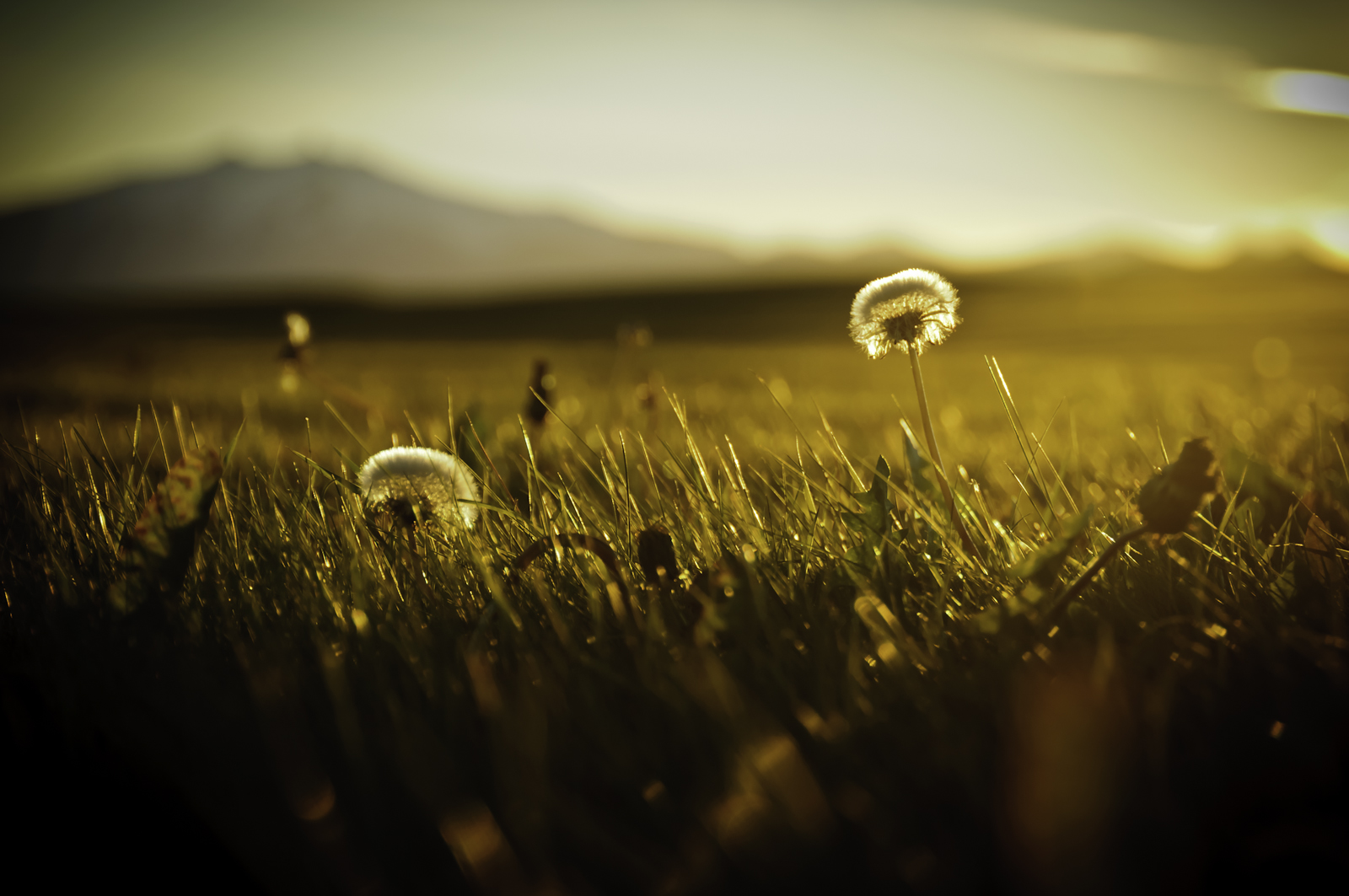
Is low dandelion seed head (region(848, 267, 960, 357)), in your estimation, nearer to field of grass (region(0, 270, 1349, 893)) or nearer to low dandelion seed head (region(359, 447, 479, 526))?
field of grass (region(0, 270, 1349, 893))

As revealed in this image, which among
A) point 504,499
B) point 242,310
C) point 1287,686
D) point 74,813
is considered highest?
point 242,310

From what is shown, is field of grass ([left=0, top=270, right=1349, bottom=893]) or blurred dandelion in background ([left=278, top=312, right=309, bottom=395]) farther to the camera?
blurred dandelion in background ([left=278, top=312, right=309, bottom=395])

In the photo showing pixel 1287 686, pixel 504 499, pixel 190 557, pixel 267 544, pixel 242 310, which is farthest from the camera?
pixel 242 310

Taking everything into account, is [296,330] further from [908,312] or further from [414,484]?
[908,312]

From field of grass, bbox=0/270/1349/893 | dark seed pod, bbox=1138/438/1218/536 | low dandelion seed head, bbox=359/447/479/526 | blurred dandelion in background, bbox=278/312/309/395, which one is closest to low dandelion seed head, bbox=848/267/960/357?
field of grass, bbox=0/270/1349/893

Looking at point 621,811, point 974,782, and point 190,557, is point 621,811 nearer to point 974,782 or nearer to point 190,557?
point 974,782

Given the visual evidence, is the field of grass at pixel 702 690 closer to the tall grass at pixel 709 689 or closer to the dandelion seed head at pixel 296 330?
the tall grass at pixel 709 689

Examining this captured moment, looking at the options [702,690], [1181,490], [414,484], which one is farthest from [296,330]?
[1181,490]

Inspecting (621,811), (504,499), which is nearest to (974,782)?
(621,811)
